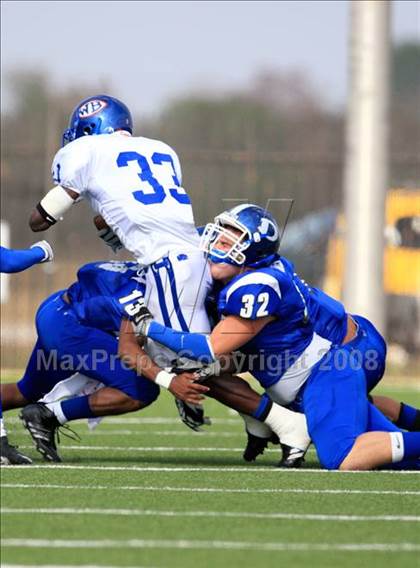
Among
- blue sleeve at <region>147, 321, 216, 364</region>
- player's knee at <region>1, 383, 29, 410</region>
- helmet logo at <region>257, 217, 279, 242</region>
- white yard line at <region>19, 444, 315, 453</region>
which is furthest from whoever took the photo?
white yard line at <region>19, 444, 315, 453</region>

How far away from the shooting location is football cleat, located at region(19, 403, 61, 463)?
7293 millimetres

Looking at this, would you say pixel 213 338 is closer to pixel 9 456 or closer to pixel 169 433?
pixel 9 456

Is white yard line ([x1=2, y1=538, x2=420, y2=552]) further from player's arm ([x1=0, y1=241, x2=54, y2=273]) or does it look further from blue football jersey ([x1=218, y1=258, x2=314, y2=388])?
player's arm ([x1=0, y1=241, x2=54, y2=273])

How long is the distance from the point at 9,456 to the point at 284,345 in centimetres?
146

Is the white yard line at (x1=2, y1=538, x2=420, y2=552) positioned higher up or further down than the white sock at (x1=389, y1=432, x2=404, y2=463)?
higher up

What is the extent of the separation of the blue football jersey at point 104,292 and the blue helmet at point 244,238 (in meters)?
0.52

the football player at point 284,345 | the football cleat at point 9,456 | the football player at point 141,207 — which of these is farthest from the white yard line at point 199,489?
the football player at point 141,207

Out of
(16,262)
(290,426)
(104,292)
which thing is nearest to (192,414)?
(290,426)

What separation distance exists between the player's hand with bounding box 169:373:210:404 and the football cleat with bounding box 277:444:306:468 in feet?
1.75

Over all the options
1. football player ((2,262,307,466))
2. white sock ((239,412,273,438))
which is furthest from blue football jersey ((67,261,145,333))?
white sock ((239,412,273,438))

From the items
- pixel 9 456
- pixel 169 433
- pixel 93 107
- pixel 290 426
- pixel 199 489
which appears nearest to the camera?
pixel 199 489

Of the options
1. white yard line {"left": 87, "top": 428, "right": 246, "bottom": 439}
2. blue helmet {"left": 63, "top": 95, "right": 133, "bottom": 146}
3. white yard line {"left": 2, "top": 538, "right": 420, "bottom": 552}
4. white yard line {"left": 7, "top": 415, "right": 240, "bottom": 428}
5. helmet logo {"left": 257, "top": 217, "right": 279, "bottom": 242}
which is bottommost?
white yard line {"left": 7, "top": 415, "right": 240, "bottom": 428}

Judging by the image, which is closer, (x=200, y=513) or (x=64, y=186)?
(x=200, y=513)

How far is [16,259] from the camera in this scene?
22.8 ft
